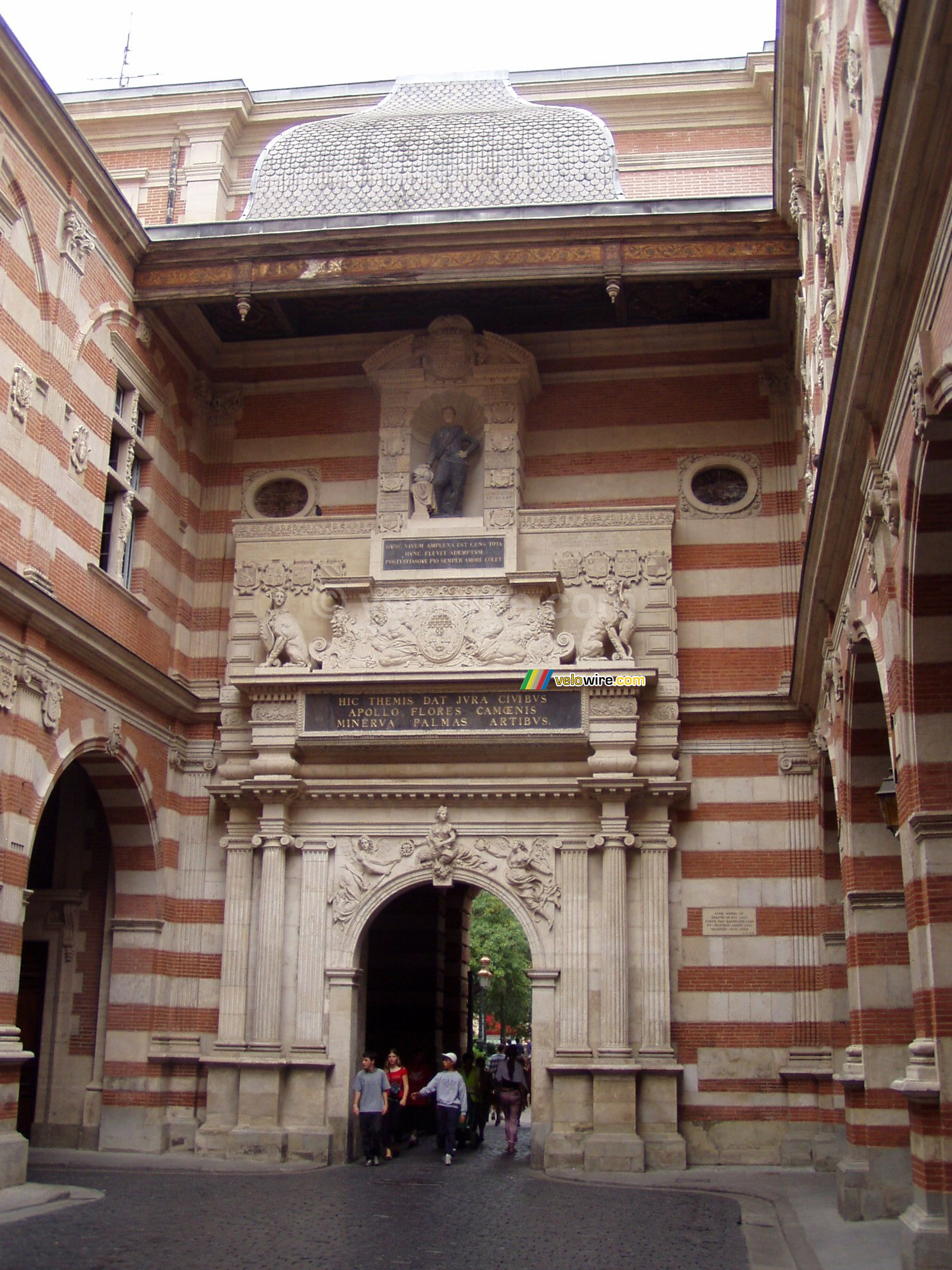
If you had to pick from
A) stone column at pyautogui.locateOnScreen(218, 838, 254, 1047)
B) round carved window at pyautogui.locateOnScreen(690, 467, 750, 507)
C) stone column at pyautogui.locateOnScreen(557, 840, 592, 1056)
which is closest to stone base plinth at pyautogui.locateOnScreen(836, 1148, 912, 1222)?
stone column at pyautogui.locateOnScreen(557, 840, 592, 1056)

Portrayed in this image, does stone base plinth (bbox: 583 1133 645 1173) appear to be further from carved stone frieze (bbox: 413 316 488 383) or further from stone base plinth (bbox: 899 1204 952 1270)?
carved stone frieze (bbox: 413 316 488 383)

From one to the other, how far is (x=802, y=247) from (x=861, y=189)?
650 cm

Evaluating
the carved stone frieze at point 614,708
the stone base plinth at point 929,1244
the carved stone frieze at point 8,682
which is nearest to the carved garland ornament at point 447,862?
the carved stone frieze at point 614,708

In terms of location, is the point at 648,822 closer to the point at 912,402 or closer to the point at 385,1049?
the point at 385,1049

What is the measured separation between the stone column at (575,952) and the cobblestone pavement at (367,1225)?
1.73 m

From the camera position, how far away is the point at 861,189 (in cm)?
986

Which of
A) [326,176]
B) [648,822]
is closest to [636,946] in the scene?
[648,822]

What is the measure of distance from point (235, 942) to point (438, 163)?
36.7ft

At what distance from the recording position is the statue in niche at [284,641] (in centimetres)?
1814

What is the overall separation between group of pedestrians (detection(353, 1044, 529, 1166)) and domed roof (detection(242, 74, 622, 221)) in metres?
11.4

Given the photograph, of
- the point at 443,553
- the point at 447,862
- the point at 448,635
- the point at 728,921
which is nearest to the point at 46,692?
the point at 448,635

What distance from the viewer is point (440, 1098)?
54.7ft

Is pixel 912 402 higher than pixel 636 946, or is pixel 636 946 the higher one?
pixel 912 402

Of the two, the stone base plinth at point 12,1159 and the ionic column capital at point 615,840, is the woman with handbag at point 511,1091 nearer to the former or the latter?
the ionic column capital at point 615,840
